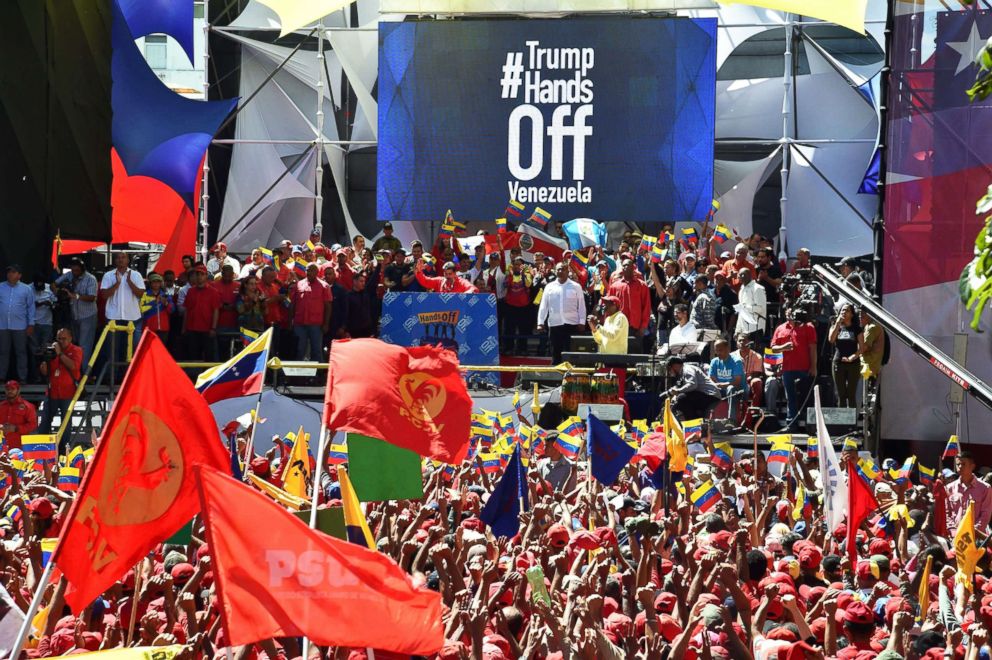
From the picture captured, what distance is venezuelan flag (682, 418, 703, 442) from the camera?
14.6 m

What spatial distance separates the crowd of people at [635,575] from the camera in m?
7.45

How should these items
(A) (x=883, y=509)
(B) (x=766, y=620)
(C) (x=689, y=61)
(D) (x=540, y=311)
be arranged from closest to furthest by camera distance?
(B) (x=766, y=620), (A) (x=883, y=509), (D) (x=540, y=311), (C) (x=689, y=61)

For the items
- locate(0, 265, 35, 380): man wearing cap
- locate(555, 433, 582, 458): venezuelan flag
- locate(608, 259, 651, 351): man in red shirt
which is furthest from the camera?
locate(608, 259, 651, 351): man in red shirt

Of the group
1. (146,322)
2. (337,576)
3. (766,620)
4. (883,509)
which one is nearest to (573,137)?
(146,322)

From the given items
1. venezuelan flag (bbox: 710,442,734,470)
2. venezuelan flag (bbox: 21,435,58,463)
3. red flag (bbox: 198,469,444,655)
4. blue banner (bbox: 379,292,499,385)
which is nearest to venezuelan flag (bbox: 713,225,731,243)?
blue banner (bbox: 379,292,499,385)

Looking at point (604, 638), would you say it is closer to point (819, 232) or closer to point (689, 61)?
point (689, 61)

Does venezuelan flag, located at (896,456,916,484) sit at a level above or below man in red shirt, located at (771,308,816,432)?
below

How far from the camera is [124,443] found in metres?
7.14

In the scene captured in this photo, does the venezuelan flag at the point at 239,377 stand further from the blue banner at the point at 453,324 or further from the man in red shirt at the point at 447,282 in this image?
the man in red shirt at the point at 447,282

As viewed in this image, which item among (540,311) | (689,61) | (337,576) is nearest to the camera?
(337,576)

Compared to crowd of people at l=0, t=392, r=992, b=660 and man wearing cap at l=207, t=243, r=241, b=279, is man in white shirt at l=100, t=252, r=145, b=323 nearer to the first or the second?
man wearing cap at l=207, t=243, r=241, b=279

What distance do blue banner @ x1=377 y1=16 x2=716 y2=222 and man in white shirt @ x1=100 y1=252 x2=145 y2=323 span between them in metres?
6.62

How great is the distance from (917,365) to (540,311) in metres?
4.48

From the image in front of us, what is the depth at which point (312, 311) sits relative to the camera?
65.1 ft
